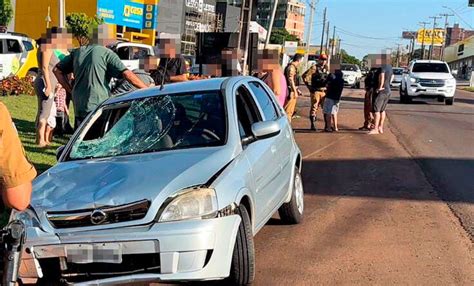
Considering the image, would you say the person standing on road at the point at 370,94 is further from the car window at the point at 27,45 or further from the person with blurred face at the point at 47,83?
the car window at the point at 27,45

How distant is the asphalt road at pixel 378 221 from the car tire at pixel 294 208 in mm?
86

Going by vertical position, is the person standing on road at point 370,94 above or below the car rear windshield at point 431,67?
below

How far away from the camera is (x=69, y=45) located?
8391 mm

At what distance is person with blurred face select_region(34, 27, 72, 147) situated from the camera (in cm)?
843

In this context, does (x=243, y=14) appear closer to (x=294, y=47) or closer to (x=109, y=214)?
(x=109, y=214)

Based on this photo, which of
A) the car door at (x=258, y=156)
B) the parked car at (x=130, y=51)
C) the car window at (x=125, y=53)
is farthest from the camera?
the car window at (x=125, y=53)

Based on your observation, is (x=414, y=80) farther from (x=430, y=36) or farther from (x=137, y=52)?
(x=430, y=36)

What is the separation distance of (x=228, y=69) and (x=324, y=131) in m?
4.61

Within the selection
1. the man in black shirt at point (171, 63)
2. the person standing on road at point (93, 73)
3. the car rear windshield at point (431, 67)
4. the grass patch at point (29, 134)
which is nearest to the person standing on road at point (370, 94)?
the man in black shirt at point (171, 63)

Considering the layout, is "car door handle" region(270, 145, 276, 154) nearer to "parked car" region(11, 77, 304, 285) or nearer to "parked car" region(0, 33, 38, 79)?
"parked car" region(11, 77, 304, 285)

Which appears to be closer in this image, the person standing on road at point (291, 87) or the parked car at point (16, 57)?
the person standing on road at point (291, 87)

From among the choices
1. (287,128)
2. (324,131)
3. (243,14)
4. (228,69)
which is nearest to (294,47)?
(243,14)

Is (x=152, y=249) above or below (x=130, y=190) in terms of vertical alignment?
below

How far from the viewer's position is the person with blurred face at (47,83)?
8430 mm
